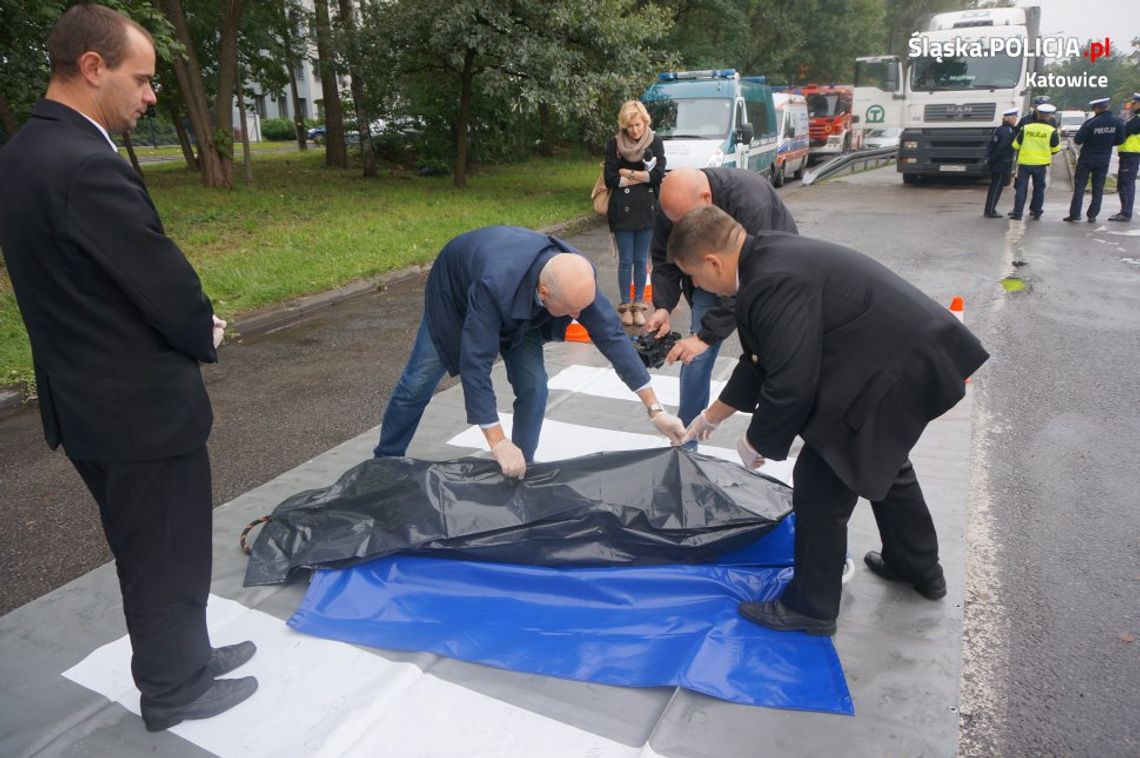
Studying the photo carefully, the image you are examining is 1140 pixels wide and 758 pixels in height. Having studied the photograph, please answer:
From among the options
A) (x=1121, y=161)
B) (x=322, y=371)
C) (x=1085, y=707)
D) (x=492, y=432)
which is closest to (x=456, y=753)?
(x=492, y=432)

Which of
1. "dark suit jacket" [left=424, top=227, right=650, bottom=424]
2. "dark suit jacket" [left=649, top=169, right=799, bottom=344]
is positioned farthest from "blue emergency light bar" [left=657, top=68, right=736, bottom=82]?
"dark suit jacket" [left=424, top=227, right=650, bottom=424]

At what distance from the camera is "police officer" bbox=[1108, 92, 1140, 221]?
37.3 ft

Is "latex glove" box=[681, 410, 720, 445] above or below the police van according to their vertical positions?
below

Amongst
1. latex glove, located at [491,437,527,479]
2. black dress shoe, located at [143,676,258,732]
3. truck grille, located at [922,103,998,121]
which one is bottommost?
black dress shoe, located at [143,676,258,732]

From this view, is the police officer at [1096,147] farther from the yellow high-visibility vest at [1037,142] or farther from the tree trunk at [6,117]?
the tree trunk at [6,117]

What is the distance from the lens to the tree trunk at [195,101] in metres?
14.1

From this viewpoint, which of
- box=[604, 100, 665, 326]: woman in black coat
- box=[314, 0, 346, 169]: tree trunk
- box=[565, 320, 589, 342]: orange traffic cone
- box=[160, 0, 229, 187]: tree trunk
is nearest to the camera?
box=[565, 320, 589, 342]: orange traffic cone

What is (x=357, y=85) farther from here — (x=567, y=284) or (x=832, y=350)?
(x=832, y=350)

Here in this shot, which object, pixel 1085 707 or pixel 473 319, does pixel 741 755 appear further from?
pixel 473 319

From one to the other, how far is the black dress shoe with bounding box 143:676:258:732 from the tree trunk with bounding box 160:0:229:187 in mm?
14399

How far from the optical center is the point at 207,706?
2371mm

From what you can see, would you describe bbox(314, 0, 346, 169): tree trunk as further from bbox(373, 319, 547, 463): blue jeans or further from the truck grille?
bbox(373, 319, 547, 463): blue jeans

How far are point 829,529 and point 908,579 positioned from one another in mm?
695

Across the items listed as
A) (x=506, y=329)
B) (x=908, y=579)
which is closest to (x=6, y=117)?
(x=506, y=329)
